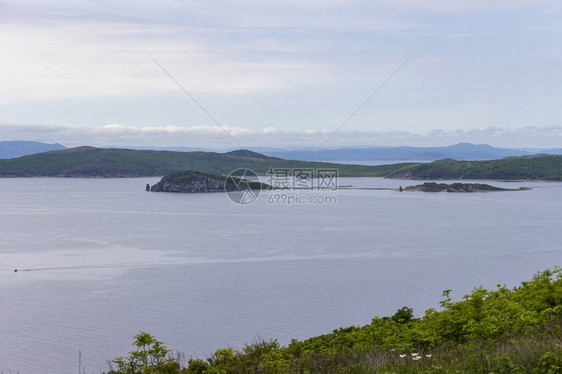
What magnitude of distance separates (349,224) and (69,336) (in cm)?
6105

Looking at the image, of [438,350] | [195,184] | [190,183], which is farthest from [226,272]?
[195,184]

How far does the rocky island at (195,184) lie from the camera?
166750 mm

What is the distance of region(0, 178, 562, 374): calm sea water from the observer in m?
28.9

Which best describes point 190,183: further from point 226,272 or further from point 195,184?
point 226,272

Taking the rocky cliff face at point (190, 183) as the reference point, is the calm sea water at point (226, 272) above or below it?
below

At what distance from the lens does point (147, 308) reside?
3394 centimetres

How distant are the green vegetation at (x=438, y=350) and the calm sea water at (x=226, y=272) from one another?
38.3 feet

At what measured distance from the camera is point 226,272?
46.3 m

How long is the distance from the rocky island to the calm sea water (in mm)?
66857

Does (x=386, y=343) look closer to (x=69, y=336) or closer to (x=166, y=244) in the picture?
(x=69, y=336)

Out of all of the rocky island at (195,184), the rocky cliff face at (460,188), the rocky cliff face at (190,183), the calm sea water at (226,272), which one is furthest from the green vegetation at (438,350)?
the rocky cliff face at (460,188)

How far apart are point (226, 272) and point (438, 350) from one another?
34436 mm
